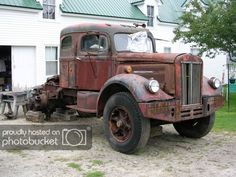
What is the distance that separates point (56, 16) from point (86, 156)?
1282 centimetres

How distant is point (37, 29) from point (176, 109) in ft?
40.2

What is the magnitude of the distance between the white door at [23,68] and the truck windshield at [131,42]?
967cm

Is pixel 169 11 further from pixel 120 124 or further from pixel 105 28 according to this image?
pixel 120 124

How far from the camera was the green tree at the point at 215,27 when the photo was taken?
48.8 feet

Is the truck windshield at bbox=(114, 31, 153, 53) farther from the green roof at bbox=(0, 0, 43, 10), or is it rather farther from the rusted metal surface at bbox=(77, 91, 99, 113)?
the green roof at bbox=(0, 0, 43, 10)

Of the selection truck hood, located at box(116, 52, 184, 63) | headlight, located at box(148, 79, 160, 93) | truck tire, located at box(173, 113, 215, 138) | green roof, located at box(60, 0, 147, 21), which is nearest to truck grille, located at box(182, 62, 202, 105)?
truck hood, located at box(116, 52, 184, 63)

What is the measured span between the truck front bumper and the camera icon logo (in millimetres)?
1882

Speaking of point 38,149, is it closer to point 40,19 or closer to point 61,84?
point 61,84

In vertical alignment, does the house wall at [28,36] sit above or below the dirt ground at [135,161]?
above

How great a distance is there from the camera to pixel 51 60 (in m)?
18.9

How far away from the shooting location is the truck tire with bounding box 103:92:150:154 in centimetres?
705

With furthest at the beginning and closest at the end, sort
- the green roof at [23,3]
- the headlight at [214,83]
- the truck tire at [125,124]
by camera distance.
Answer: the green roof at [23,3] < the headlight at [214,83] < the truck tire at [125,124]

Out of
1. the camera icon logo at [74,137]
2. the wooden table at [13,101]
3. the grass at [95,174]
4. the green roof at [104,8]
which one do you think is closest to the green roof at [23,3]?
the green roof at [104,8]

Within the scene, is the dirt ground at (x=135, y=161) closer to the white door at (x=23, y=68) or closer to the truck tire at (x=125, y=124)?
the truck tire at (x=125, y=124)
